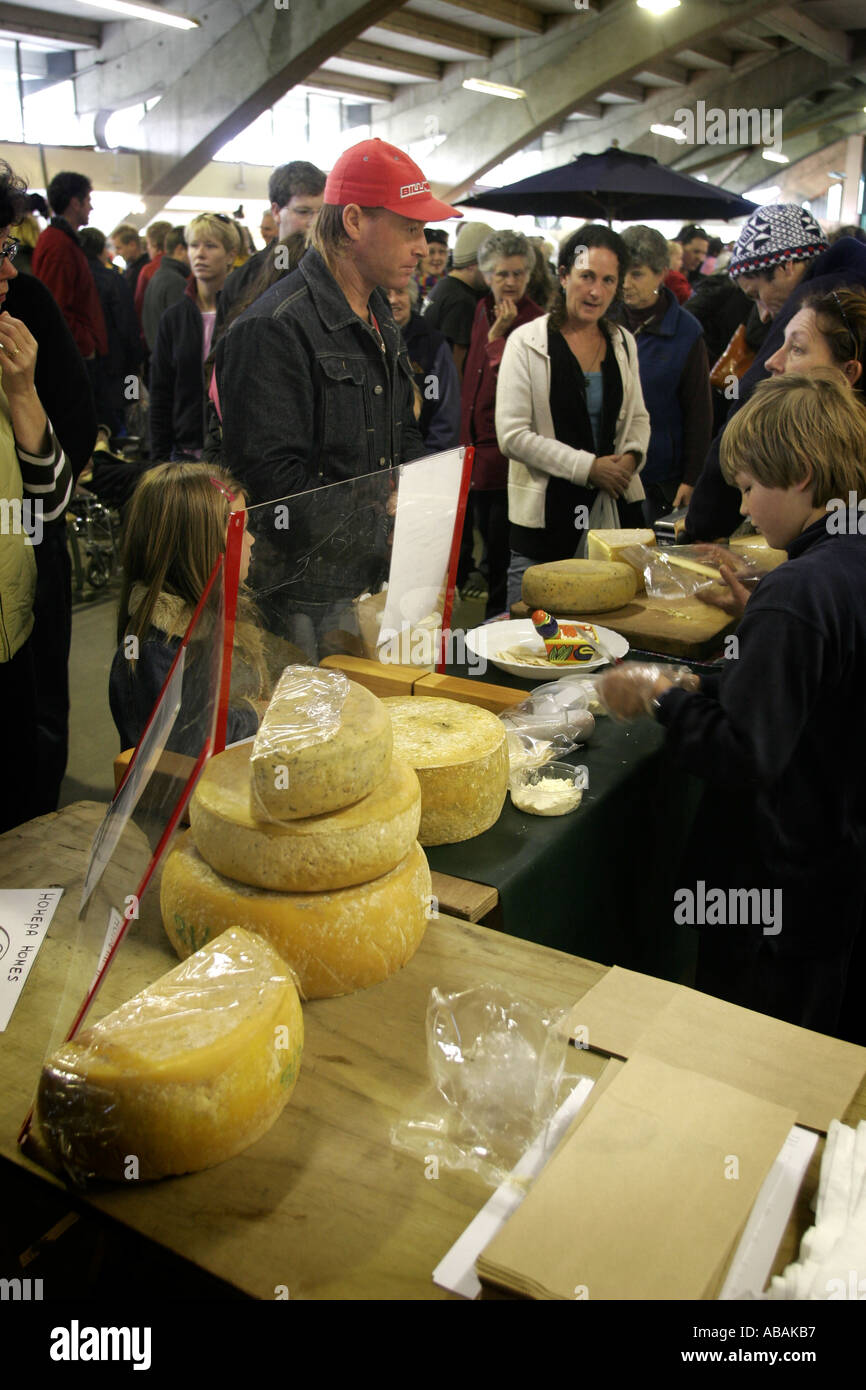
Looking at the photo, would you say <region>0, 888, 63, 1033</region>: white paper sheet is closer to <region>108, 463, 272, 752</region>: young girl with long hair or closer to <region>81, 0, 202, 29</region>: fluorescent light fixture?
<region>108, 463, 272, 752</region>: young girl with long hair

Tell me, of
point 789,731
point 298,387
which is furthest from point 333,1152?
point 298,387

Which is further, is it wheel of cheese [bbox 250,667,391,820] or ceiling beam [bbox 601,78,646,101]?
ceiling beam [bbox 601,78,646,101]

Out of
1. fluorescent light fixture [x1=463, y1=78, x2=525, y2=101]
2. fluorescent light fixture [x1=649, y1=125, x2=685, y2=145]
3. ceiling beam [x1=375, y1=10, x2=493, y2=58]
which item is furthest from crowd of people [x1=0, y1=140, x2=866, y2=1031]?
fluorescent light fixture [x1=649, y1=125, x2=685, y2=145]

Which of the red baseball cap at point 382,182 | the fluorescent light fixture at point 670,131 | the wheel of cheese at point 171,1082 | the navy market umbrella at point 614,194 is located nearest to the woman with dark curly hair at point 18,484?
the red baseball cap at point 382,182

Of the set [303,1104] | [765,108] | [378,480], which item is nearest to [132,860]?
[303,1104]

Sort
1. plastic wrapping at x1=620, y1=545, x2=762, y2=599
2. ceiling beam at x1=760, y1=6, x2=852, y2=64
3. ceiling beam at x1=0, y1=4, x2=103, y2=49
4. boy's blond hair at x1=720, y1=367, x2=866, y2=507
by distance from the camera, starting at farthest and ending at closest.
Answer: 1. ceiling beam at x1=760, y1=6, x2=852, y2=64
2. ceiling beam at x1=0, y1=4, x2=103, y2=49
3. plastic wrapping at x1=620, y1=545, x2=762, y2=599
4. boy's blond hair at x1=720, y1=367, x2=866, y2=507

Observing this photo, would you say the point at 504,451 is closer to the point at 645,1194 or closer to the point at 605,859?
the point at 605,859

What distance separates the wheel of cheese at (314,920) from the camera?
3.89 feet

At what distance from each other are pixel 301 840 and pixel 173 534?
0.93 metres

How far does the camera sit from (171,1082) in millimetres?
954

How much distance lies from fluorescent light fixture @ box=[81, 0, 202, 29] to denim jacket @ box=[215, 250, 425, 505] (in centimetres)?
845

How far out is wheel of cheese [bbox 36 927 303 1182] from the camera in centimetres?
95
